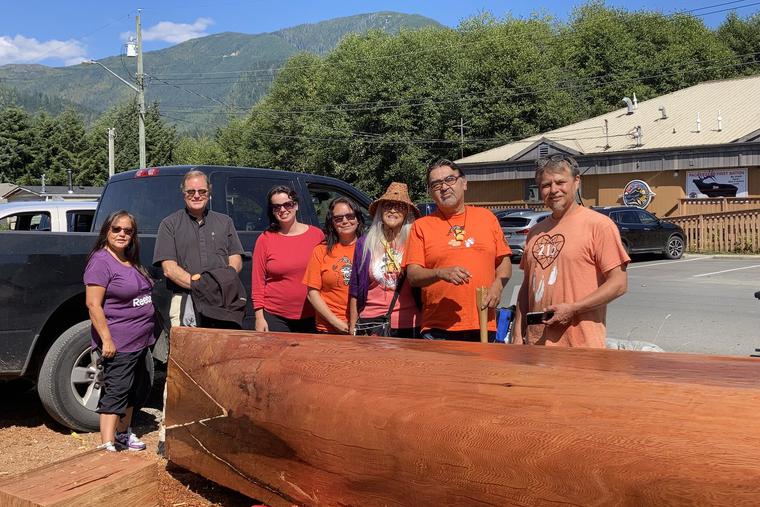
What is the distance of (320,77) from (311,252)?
197 ft

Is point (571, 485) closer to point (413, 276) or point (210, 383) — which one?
point (413, 276)

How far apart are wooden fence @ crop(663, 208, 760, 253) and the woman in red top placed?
69.3 ft

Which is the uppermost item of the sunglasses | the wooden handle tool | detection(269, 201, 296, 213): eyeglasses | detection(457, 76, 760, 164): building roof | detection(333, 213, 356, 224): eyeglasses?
detection(457, 76, 760, 164): building roof

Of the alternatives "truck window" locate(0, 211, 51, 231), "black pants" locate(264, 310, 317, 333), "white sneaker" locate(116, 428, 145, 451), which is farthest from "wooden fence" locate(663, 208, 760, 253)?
"white sneaker" locate(116, 428, 145, 451)

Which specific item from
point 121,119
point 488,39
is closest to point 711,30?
point 488,39

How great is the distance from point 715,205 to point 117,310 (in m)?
24.7

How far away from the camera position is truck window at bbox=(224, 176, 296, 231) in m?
6.34

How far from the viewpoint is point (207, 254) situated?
15.2 ft

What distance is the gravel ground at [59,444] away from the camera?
3918 millimetres

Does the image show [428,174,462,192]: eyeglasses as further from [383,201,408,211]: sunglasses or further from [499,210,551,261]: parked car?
[499,210,551,261]: parked car

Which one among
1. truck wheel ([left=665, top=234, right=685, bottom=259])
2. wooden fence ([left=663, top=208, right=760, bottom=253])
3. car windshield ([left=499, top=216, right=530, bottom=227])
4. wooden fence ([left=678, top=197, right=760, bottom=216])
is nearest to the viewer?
car windshield ([left=499, top=216, right=530, bottom=227])

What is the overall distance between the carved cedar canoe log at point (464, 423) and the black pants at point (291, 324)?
108cm

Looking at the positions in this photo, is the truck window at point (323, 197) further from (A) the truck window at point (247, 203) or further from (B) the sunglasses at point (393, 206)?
(B) the sunglasses at point (393, 206)

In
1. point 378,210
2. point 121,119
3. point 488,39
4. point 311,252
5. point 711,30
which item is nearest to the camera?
point 378,210
